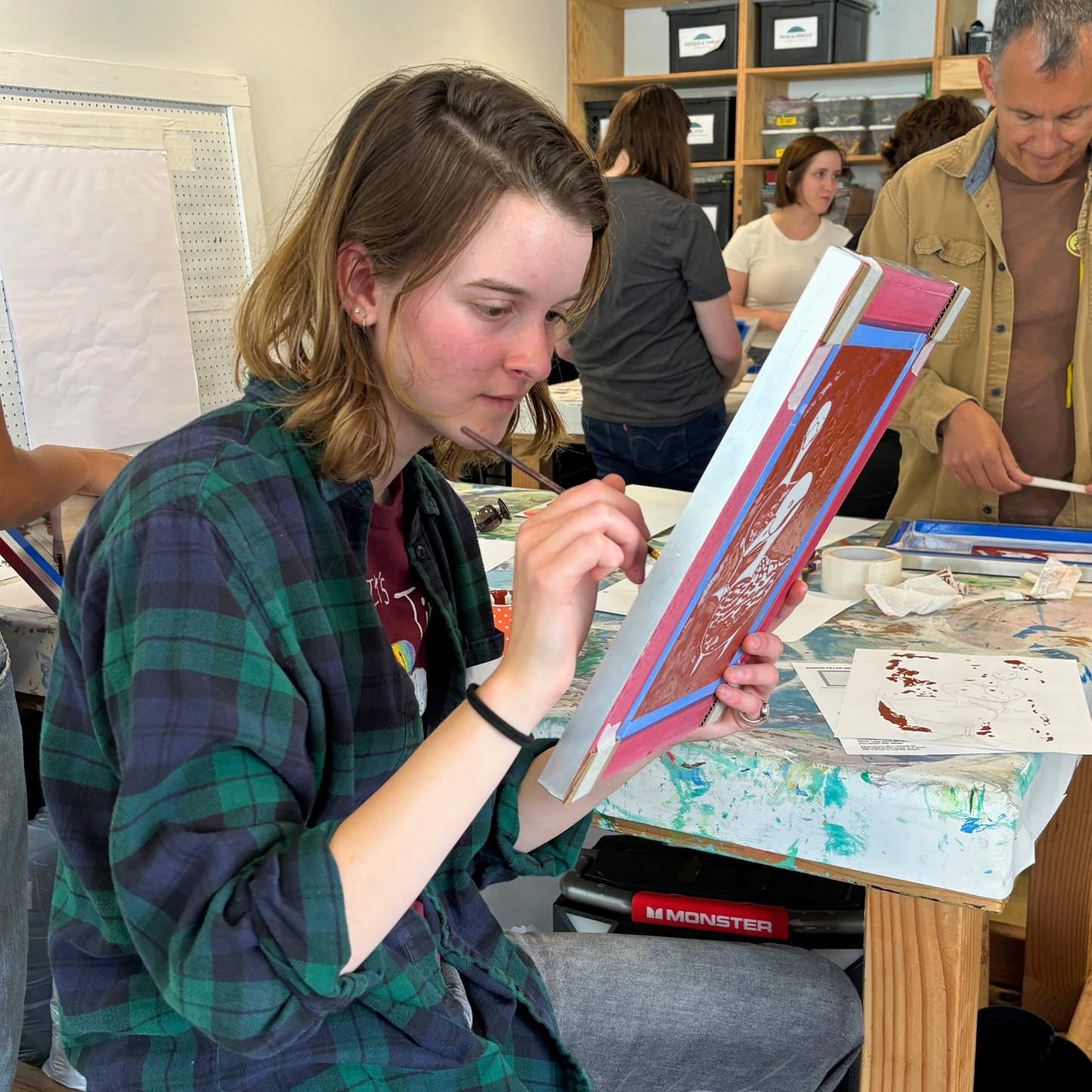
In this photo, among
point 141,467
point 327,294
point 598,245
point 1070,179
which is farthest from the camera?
Result: point 1070,179

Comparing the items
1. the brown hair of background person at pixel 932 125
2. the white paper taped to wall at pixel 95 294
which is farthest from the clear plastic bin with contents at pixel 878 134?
the white paper taped to wall at pixel 95 294

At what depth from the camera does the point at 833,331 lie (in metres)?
0.64

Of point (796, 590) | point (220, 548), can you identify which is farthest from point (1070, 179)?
point (220, 548)

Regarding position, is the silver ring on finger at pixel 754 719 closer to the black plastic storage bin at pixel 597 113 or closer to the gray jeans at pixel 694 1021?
the gray jeans at pixel 694 1021

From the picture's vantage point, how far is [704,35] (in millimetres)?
4660

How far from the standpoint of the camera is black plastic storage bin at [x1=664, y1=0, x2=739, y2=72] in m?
4.62

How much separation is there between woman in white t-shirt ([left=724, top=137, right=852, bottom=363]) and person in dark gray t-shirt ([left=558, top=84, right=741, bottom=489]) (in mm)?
1188

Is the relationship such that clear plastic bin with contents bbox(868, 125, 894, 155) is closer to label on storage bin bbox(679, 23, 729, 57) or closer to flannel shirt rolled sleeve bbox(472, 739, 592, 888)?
label on storage bin bbox(679, 23, 729, 57)

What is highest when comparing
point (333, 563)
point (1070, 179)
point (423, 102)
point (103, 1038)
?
point (423, 102)

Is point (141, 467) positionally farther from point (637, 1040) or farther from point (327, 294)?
point (637, 1040)

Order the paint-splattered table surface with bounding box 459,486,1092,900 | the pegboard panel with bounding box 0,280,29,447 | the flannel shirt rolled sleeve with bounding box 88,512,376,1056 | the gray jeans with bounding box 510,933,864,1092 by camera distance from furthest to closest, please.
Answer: the pegboard panel with bounding box 0,280,29,447, the gray jeans with bounding box 510,933,864,1092, the paint-splattered table surface with bounding box 459,486,1092,900, the flannel shirt rolled sleeve with bounding box 88,512,376,1056

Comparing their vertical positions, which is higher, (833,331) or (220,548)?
(833,331)

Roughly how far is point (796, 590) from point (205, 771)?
1.92 ft

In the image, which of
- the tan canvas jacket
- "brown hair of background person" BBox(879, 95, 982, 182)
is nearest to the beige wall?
the tan canvas jacket
